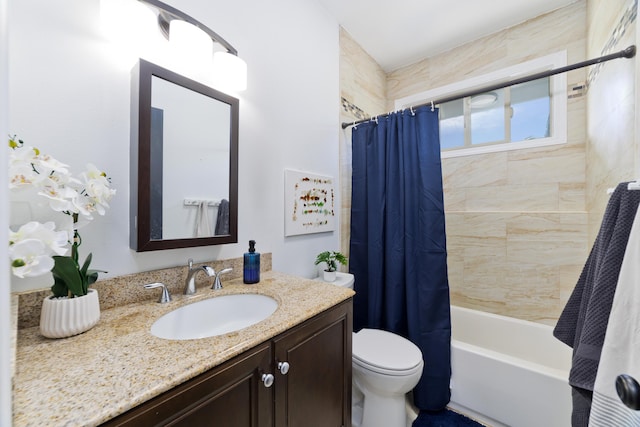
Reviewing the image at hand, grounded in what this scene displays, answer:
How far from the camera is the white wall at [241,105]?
2.57 ft

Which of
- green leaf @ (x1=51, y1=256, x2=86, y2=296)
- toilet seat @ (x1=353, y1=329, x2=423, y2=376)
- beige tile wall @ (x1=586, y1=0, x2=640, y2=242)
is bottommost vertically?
toilet seat @ (x1=353, y1=329, x2=423, y2=376)

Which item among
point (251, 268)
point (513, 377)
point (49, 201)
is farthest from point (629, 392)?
point (49, 201)

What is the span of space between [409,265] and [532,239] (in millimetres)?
1040

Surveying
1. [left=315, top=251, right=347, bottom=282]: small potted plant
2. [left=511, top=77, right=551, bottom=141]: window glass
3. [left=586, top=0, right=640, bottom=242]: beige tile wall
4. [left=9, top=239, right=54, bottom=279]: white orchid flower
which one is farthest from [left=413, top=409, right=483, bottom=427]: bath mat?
[left=511, top=77, right=551, bottom=141]: window glass

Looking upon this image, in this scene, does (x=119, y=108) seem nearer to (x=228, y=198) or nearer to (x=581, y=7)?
(x=228, y=198)

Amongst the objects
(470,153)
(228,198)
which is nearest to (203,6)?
(228,198)

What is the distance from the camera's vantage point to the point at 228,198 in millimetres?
1240

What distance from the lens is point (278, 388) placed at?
79 cm

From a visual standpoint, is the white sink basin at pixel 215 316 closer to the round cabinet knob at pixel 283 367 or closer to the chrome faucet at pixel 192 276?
the chrome faucet at pixel 192 276

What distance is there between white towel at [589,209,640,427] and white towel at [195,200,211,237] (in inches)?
54.5

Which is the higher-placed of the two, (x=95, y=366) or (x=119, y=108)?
(x=119, y=108)

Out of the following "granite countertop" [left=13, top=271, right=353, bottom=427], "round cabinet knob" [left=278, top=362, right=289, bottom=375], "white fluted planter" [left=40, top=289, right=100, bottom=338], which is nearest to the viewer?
"granite countertop" [left=13, top=271, right=353, bottom=427]

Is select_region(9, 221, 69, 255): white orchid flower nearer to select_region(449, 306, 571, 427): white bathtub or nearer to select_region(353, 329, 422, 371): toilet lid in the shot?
select_region(353, 329, 422, 371): toilet lid

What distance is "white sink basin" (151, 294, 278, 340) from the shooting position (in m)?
0.92
